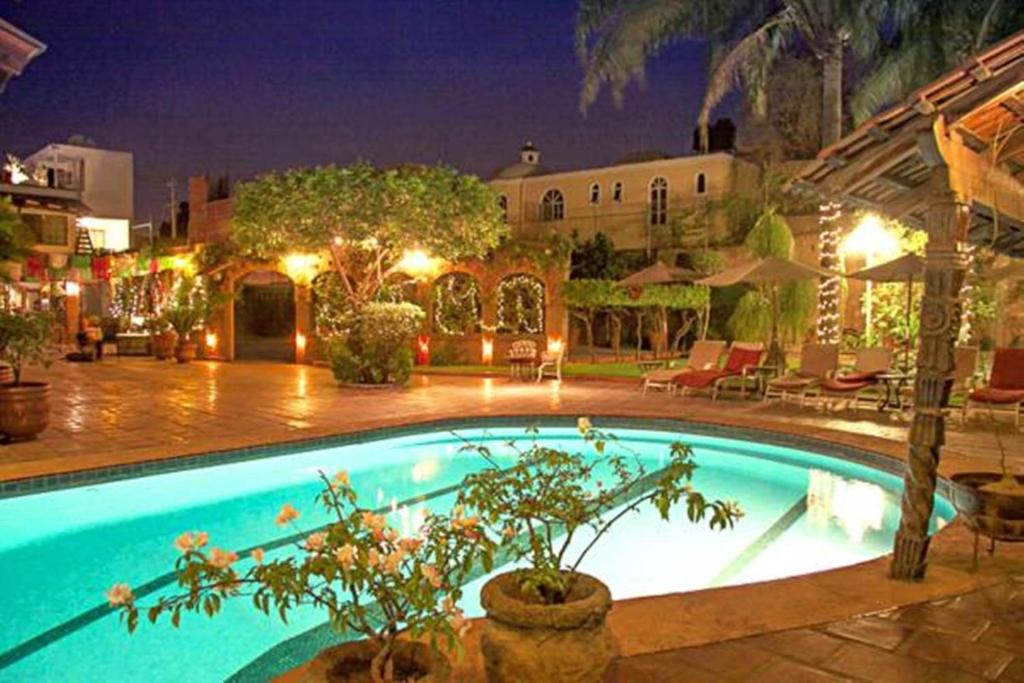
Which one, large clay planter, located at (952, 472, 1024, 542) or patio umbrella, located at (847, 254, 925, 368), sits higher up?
patio umbrella, located at (847, 254, 925, 368)

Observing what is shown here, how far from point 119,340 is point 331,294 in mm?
7317

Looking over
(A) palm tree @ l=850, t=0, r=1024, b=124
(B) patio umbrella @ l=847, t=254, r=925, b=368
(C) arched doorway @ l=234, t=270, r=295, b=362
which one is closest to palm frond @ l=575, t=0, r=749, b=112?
(A) palm tree @ l=850, t=0, r=1024, b=124

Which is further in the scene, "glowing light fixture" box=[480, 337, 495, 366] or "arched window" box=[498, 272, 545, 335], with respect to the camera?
"glowing light fixture" box=[480, 337, 495, 366]

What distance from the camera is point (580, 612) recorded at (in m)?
2.48

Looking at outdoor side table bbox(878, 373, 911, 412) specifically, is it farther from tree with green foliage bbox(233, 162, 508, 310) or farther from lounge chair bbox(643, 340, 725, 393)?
tree with green foliage bbox(233, 162, 508, 310)

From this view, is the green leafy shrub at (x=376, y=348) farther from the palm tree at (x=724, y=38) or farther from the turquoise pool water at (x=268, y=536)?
the palm tree at (x=724, y=38)

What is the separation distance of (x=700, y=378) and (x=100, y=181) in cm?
3524

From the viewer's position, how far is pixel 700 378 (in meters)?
12.5

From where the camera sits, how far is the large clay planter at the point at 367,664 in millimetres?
2270

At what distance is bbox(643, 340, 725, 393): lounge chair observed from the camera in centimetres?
1333

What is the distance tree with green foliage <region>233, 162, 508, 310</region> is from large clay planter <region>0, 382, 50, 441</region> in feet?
20.2

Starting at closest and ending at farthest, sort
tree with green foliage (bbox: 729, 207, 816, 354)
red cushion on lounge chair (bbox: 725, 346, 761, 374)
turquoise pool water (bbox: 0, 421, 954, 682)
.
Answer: turquoise pool water (bbox: 0, 421, 954, 682)
red cushion on lounge chair (bbox: 725, 346, 761, 374)
tree with green foliage (bbox: 729, 207, 816, 354)

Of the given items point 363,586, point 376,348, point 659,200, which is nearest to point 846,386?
point 376,348

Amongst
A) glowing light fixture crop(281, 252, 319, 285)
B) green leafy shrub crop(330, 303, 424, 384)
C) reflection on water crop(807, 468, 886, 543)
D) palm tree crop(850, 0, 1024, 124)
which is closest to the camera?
reflection on water crop(807, 468, 886, 543)
